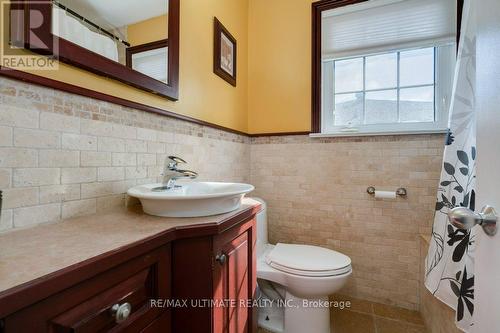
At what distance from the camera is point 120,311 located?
0.54 metres

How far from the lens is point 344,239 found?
1777mm

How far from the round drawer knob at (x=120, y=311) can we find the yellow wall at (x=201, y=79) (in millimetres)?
712

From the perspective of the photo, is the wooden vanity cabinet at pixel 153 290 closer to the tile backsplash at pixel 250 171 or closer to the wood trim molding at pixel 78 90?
the tile backsplash at pixel 250 171

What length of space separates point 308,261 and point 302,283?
13 cm

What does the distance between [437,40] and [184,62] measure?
5.45 feet

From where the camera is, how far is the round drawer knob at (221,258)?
0.77 metres

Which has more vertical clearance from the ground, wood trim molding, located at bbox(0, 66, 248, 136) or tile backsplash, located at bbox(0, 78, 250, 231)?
wood trim molding, located at bbox(0, 66, 248, 136)

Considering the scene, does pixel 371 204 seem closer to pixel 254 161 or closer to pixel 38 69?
pixel 254 161

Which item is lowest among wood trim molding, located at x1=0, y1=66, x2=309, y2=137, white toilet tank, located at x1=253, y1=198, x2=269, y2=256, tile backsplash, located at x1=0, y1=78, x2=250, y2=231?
white toilet tank, located at x1=253, y1=198, x2=269, y2=256

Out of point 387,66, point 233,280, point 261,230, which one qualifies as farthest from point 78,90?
point 387,66

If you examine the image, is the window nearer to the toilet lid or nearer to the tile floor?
the toilet lid

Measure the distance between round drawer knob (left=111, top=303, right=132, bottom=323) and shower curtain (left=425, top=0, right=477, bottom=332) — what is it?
4.01 ft

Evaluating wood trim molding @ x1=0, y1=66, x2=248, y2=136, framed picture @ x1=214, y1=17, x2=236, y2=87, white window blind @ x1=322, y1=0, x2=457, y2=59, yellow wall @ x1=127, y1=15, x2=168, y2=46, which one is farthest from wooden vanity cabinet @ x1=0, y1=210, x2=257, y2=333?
white window blind @ x1=322, y1=0, x2=457, y2=59

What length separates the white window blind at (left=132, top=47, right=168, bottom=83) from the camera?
1.03 m
